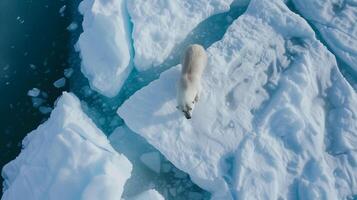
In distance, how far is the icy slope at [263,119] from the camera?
13.8ft

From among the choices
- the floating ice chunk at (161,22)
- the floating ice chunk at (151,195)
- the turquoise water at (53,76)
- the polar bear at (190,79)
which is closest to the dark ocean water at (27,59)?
the turquoise water at (53,76)

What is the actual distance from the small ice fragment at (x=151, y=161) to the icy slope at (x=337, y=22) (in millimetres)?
2301

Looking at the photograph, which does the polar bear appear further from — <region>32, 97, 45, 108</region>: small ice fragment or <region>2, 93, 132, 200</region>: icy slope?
<region>32, 97, 45, 108</region>: small ice fragment

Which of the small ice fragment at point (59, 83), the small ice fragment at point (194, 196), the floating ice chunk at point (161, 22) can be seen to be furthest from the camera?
the small ice fragment at point (59, 83)

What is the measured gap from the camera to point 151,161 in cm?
430

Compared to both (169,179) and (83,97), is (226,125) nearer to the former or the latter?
(169,179)

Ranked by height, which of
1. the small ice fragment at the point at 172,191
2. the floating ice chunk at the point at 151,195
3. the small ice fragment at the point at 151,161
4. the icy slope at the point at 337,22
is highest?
the icy slope at the point at 337,22

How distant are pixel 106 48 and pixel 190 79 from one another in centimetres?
90

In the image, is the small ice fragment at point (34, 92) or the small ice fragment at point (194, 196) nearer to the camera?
the small ice fragment at point (194, 196)

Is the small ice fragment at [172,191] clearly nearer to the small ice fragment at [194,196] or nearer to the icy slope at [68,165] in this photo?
the small ice fragment at [194,196]

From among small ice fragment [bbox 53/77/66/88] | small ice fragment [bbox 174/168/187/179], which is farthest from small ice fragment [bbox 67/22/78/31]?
small ice fragment [bbox 174/168/187/179]

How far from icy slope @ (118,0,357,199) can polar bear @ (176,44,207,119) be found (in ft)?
0.49

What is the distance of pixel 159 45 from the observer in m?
4.61

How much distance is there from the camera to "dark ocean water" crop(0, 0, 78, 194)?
4.62 meters
